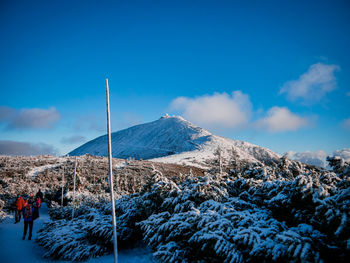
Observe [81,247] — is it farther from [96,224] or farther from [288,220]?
[288,220]

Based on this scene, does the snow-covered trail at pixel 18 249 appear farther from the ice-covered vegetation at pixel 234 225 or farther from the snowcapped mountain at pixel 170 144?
the snowcapped mountain at pixel 170 144

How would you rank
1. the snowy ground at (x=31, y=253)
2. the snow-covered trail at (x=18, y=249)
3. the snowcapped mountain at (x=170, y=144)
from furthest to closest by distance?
the snowcapped mountain at (x=170, y=144)
the snow-covered trail at (x=18, y=249)
the snowy ground at (x=31, y=253)

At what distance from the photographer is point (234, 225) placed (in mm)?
5363

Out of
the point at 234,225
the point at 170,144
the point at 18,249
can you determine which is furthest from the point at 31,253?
the point at 170,144

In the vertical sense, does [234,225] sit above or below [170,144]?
below

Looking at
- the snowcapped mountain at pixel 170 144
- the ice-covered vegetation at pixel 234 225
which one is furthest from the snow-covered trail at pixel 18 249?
the snowcapped mountain at pixel 170 144

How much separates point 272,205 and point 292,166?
21.1 feet

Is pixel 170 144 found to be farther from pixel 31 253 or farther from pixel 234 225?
pixel 234 225

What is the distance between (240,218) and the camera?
17.9ft

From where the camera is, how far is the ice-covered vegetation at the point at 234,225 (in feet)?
13.1

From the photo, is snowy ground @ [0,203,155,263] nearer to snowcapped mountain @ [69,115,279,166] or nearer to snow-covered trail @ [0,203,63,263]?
snow-covered trail @ [0,203,63,263]

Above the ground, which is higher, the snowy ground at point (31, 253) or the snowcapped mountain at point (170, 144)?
the snowcapped mountain at point (170, 144)

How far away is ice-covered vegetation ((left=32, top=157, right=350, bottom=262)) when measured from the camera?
3980 mm

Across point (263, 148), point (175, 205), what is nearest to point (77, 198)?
point (175, 205)
